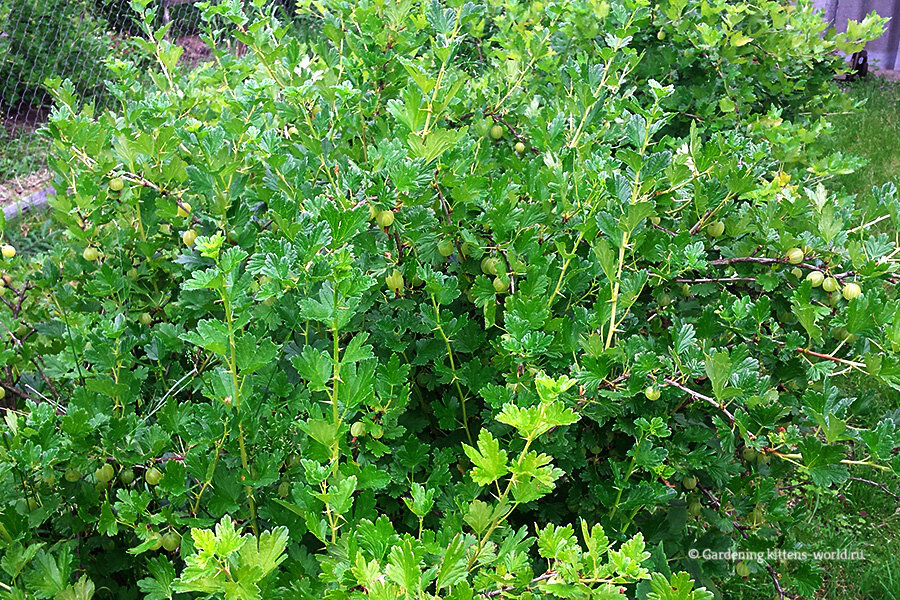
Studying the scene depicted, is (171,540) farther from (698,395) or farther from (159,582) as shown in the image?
(698,395)

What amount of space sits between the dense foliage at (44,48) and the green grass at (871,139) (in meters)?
6.07

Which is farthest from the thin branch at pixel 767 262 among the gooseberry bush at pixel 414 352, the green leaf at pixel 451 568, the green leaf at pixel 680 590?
the green leaf at pixel 451 568

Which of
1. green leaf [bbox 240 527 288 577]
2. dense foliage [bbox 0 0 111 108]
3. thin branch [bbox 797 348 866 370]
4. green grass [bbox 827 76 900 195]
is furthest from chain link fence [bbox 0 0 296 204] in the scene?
thin branch [bbox 797 348 866 370]

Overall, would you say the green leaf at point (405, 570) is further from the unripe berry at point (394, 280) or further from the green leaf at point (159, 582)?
the unripe berry at point (394, 280)

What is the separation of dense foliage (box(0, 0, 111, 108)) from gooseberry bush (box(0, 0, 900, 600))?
5600 mm

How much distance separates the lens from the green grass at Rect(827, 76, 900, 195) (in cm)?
515

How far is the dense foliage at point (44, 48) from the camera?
21.4 ft

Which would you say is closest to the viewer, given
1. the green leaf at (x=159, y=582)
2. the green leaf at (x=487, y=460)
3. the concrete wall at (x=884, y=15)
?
the green leaf at (x=487, y=460)

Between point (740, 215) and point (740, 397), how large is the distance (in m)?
0.46

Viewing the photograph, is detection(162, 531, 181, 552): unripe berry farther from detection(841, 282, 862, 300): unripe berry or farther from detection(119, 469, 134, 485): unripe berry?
detection(841, 282, 862, 300): unripe berry

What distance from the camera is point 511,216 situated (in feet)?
4.58

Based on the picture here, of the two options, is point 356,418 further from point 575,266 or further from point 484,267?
point 575,266

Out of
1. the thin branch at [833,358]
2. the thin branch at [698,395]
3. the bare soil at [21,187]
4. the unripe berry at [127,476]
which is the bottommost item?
the bare soil at [21,187]

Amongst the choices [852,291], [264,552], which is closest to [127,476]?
[264,552]
